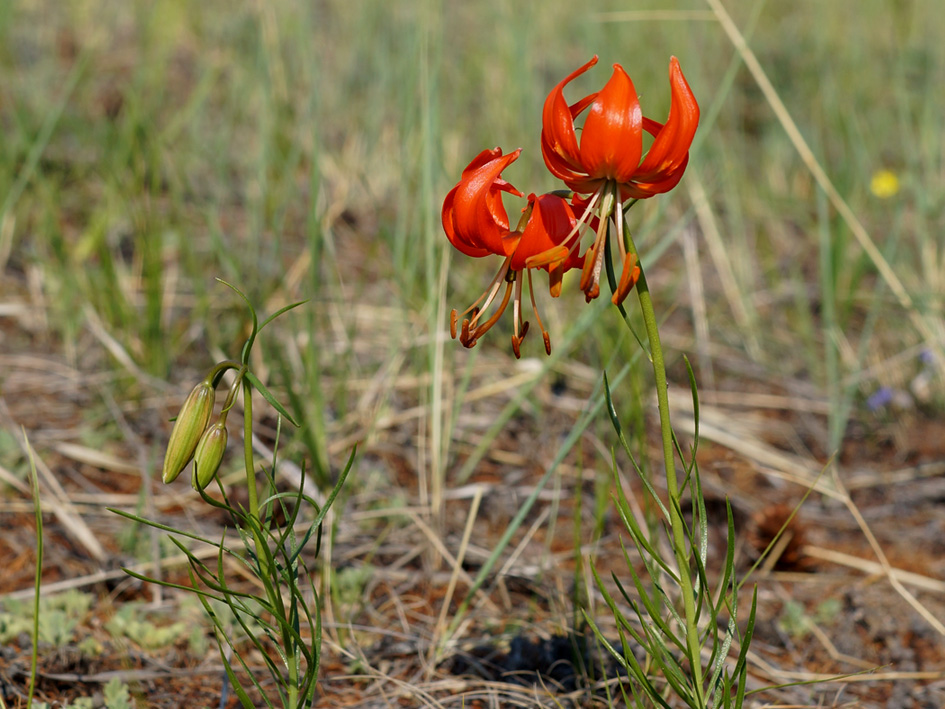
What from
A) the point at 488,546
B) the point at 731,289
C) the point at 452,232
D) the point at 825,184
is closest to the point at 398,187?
the point at 731,289

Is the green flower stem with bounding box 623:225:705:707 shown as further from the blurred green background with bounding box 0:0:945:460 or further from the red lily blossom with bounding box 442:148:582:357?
the blurred green background with bounding box 0:0:945:460

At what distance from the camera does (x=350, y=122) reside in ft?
13.0

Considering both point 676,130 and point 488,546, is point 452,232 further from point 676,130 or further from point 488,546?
point 488,546

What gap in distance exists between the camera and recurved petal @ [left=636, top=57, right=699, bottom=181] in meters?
0.81

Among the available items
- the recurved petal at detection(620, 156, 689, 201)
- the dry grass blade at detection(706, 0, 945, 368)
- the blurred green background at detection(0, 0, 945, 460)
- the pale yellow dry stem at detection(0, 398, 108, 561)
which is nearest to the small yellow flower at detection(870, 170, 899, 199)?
the blurred green background at detection(0, 0, 945, 460)

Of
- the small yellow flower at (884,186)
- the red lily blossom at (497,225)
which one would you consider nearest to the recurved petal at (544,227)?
the red lily blossom at (497,225)

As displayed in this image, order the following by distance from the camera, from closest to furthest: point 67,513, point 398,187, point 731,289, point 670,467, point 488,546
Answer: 1. point 670,467
2. point 67,513
3. point 488,546
4. point 731,289
5. point 398,187

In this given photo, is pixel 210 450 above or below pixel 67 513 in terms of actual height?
above

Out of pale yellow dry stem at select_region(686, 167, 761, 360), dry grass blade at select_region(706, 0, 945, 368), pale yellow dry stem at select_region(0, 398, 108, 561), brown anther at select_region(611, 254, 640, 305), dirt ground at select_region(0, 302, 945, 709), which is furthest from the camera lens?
pale yellow dry stem at select_region(686, 167, 761, 360)

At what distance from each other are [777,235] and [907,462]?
1593 millimetres

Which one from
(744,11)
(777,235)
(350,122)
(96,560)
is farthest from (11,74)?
(744,11)

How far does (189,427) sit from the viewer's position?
93cm

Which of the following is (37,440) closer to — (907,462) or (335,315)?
(335,315)

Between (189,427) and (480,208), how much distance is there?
0.39 metres
